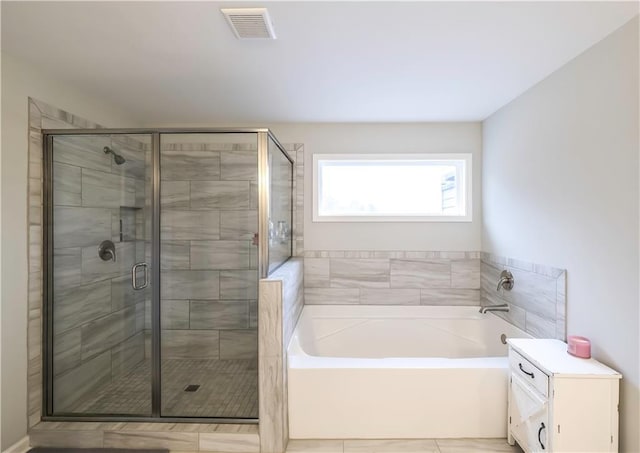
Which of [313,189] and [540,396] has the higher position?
[313,189]

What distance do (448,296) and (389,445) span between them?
5.37 ft

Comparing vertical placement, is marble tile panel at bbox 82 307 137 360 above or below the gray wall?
below

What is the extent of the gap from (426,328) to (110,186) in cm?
300

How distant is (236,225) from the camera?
2930mm

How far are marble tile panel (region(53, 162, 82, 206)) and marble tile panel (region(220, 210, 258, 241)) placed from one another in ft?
3.47

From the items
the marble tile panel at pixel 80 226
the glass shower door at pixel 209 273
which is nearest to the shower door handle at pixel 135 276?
the glass shower door at pixel 209 273

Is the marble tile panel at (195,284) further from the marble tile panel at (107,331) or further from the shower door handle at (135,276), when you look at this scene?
the marble tile panel at (107,331)

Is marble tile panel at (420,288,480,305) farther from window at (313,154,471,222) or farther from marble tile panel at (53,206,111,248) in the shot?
marble tile panel at (53,206,111,248)

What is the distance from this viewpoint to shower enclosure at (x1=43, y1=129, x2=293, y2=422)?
88.8 inches

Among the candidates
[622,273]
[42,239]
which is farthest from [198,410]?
[622,273]

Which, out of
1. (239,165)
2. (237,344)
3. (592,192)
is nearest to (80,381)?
(237,344)

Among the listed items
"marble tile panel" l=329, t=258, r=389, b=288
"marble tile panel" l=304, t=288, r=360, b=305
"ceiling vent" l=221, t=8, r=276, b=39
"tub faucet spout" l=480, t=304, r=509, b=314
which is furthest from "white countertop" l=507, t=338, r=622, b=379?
"ceiling vent" l=221, t=8, r=276, b=39

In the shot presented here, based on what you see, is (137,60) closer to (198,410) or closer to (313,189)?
(313,189)

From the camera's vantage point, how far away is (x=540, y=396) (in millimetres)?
1748
